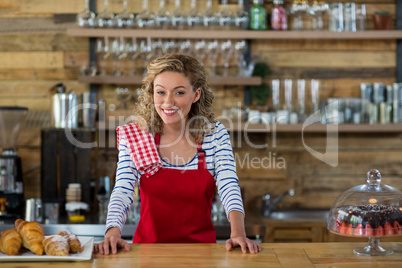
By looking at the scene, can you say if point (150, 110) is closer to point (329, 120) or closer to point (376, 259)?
point (376, 259)

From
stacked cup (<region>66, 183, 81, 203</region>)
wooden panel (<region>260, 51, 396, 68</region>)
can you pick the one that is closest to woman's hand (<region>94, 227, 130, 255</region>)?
stacked cup (<region>66, 183, 81, 203</region>)

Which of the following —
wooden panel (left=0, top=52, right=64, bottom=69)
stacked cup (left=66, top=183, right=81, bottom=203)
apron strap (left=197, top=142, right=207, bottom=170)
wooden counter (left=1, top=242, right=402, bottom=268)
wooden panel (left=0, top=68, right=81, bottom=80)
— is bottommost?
stacked cup (left=66, top=183, right=81, bottom=203)

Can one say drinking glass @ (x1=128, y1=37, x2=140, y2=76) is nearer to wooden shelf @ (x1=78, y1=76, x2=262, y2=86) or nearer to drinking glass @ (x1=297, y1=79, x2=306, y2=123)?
wooden shelf @ (x1=78, y1=76, x2=262, y2=86)

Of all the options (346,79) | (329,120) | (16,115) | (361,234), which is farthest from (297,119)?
(361,234)

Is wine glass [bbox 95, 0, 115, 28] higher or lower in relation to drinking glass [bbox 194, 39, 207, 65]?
higher

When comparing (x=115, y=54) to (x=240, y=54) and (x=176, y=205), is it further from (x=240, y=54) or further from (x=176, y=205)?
(x=176, y=205)

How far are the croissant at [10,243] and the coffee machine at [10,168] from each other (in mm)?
1834

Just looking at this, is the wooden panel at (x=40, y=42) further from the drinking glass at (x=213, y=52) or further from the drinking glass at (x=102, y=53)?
the drinking glass at (x=213, y=52)

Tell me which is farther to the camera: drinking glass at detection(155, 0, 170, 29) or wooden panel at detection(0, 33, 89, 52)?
wooden panel at detection(0, 33, 89, 52)

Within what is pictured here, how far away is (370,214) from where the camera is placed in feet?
5.15

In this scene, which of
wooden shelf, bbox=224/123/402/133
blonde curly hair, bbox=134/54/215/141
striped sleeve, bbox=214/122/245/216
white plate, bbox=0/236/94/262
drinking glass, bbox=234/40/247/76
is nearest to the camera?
white plate, bbox=0/236/94/262

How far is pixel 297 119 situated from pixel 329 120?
218mm

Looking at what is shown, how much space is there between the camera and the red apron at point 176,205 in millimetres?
2098

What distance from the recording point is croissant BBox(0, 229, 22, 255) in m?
1.51
